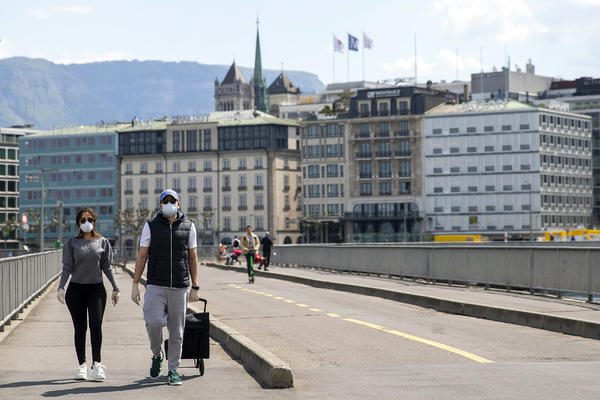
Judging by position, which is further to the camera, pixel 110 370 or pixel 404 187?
pixel 404 187

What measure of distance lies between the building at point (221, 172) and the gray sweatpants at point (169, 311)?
14394cm

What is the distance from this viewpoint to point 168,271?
1255cm

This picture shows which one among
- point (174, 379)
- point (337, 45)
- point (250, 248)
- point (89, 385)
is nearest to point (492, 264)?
point (250, 248)

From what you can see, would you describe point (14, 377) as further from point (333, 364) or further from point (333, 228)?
point (333, 228)

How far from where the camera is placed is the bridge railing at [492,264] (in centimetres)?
2516

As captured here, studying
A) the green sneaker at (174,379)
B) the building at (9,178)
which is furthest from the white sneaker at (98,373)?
the building at (9,178)

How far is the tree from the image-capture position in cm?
15950

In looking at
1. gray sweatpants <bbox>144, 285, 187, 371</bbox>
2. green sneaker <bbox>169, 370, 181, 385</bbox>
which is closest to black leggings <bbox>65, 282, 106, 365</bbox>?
gray sweatpants <bbox>144, 285, 187, 371</bbox>

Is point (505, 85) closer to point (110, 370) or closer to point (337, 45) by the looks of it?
point (337, 45)

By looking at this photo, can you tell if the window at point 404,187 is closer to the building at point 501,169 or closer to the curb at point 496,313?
the building at point 501,169

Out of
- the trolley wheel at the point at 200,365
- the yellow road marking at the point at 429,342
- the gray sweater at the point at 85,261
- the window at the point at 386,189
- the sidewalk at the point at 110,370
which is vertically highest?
the window at the point at 386,189

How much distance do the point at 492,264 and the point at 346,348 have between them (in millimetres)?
15405

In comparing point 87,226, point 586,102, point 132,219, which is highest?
point 586,102

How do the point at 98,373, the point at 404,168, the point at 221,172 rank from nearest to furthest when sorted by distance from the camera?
the point at 98,373, the point at 404,168, the point at 221,172
